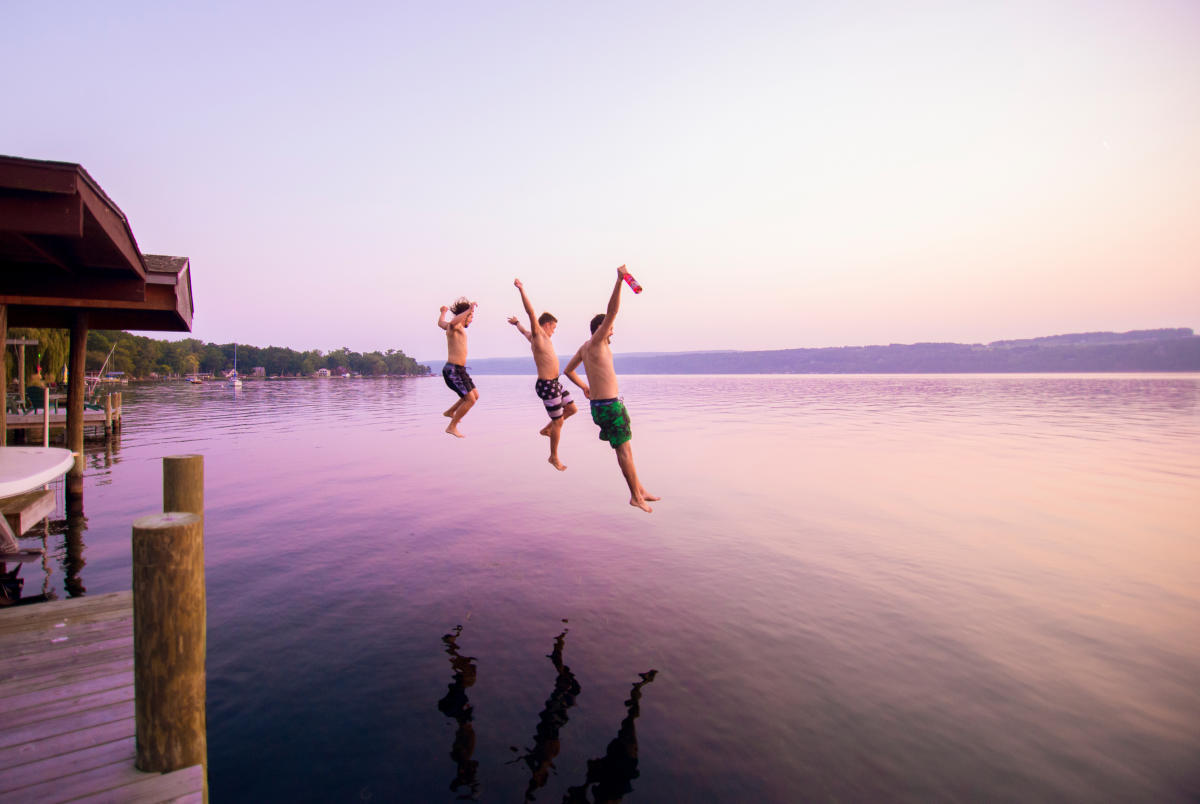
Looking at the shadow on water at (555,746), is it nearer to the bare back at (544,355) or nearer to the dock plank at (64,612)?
the dock plank at (64,612)

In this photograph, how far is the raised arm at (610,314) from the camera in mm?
6683

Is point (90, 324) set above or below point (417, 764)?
above

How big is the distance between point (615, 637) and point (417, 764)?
12.3ft

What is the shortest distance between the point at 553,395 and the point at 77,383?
13572 millimetres

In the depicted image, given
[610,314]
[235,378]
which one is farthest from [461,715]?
[235,378]

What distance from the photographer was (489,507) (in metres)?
18.3

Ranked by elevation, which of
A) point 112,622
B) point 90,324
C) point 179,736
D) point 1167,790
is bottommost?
point 1167,790

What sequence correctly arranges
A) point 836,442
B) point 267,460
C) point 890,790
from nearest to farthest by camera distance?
point 890,790 < point 267,460 < point 836,442

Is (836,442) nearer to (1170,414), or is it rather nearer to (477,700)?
(477,700)

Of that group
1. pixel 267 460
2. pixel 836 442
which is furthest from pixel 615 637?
pixel 836 442

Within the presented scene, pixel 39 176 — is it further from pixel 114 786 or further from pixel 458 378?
pixel 458 378

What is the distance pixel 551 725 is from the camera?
677 centimetres

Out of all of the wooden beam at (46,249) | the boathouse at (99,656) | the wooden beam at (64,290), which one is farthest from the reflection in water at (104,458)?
the boathouse at (99,656)

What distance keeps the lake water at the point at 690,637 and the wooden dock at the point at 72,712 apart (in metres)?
1.63
